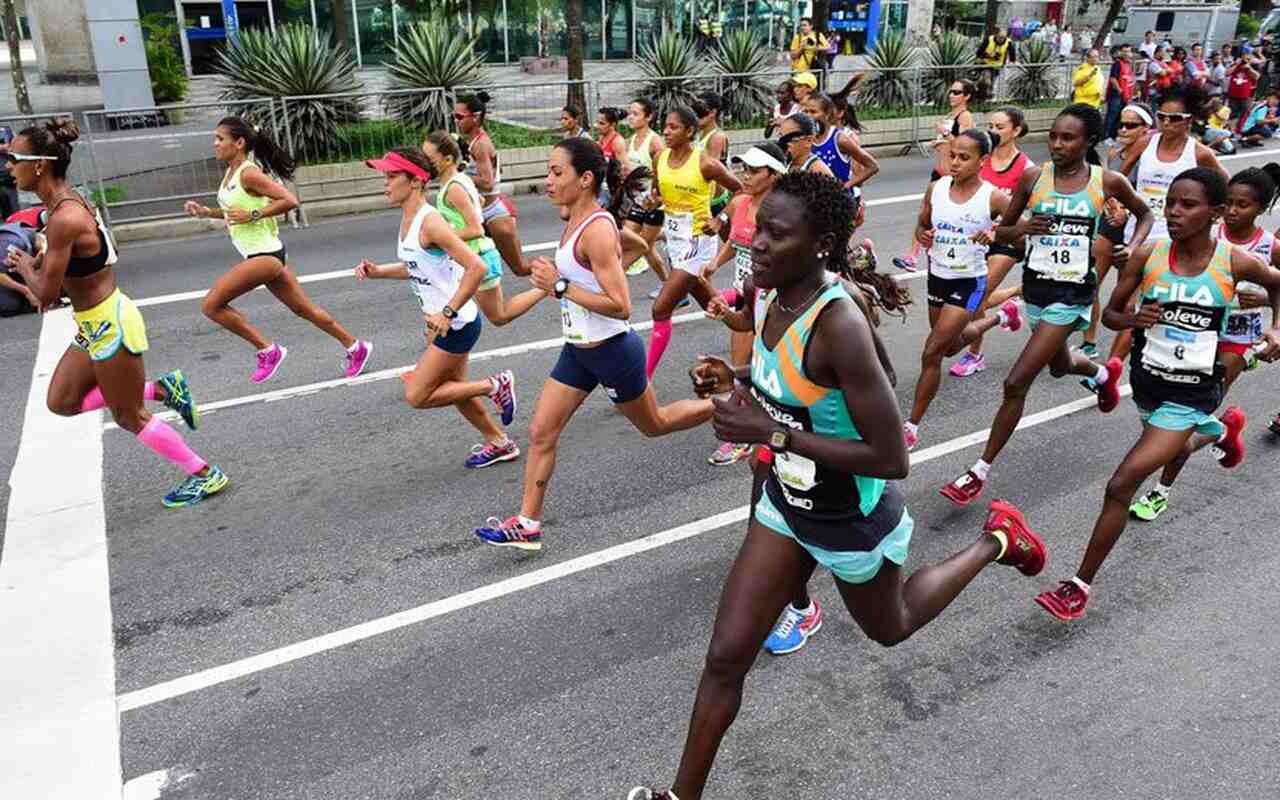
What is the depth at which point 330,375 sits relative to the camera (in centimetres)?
770

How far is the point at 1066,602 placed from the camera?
14.5 feet

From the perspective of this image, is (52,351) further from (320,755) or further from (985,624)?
(985,624)

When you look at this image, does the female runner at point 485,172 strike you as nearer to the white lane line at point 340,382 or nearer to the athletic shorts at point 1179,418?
the white lane line at point 340,382

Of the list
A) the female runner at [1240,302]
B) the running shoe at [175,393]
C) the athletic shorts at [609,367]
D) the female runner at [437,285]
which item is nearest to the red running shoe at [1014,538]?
the female runner at [1240,302]

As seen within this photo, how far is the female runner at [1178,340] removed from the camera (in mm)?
4301

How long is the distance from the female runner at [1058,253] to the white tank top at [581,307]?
2.17 metres

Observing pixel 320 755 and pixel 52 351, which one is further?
pixel 52 351

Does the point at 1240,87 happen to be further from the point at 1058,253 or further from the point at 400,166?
the point at 400,166

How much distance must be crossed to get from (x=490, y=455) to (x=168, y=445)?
180 cm

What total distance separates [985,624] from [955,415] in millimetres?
2693

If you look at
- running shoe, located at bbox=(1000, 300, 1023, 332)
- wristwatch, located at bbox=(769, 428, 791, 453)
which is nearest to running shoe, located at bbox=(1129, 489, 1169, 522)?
running shoe, located at bbox=(1000, 300, 1023, 332)

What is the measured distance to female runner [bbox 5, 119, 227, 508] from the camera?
496 centimetres

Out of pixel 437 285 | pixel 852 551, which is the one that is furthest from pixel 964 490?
pixel 437 285

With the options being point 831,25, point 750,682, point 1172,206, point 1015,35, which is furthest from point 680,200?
point 1015,35
